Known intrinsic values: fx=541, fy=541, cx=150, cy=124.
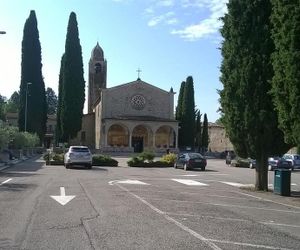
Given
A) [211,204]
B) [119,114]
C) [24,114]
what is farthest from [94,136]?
[211,204]

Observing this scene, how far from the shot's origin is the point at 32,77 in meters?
73.6

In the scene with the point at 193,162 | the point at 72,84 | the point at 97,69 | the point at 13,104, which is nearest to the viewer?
the point at 193,162

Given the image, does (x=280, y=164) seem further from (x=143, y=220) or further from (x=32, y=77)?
(x=32, y=77)

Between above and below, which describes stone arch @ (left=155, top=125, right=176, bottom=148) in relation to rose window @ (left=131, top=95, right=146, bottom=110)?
below

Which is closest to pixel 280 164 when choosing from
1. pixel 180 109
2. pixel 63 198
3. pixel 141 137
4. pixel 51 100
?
pixel 63 198

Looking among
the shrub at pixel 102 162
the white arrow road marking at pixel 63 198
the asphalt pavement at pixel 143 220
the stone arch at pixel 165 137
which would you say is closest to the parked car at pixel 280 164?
the shrub at pixel 102 162

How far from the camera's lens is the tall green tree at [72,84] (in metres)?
73.2

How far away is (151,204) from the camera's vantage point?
15.1 m

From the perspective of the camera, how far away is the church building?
82.3m

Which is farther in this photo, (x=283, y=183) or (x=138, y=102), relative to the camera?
(x=138, y=102)

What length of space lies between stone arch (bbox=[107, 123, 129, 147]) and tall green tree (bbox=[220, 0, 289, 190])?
61380 millimetres

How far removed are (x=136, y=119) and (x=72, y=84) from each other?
13094 mm

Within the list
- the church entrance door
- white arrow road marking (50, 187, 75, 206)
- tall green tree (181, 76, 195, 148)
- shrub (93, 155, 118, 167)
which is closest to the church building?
the church entrance door

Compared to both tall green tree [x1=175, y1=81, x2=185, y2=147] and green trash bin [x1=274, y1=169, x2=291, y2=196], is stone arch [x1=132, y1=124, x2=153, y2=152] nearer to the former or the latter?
tall green tree [x1=175, y1=81, x2=185, y2=147]
